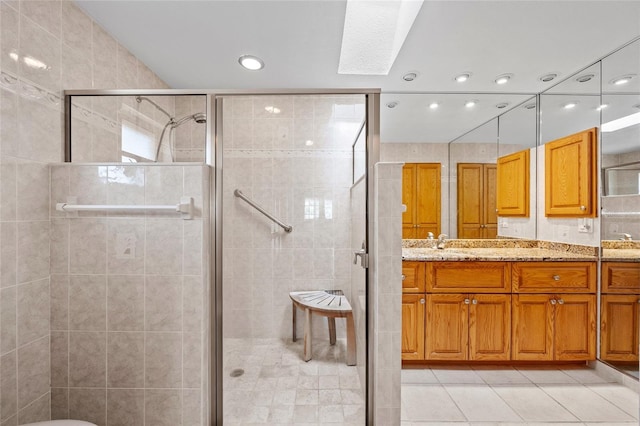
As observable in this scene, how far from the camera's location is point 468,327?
218 cm

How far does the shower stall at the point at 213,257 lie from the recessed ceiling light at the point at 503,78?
151 cm

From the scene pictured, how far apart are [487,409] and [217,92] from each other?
2.56 metres

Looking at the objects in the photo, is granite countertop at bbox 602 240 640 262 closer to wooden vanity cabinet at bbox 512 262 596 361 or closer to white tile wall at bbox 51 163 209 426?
wooden vanity cabinet at bbox 512 262 596 361

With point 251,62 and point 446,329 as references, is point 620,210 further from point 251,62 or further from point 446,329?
point 251,62

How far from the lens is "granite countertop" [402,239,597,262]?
7.27ft

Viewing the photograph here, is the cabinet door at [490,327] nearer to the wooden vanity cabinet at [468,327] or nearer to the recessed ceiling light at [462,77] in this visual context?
the wooden vanity cabinet at [468,327]

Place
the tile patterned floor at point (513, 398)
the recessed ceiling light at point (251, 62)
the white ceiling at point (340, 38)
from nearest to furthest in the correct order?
the white ceiling at point (340, 38)
the tile patterned floor at point (513, 398)
the recessed ceiling light at point (251, 62)

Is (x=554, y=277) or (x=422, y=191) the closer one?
(x=554, y=277)

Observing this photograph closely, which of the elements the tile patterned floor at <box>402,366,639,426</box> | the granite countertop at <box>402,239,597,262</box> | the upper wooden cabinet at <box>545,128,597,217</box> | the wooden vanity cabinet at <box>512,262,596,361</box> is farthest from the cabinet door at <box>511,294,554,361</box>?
the upper wooden cabinet at <box>545,128,597,217</box>

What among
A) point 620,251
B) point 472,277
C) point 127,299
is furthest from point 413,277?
point 127,299

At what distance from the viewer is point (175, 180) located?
1.40 meters

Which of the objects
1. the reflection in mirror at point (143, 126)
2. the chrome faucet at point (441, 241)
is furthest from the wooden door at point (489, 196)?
the reflection in mirror at point (143, 126)

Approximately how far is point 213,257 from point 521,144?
2863 millimetres

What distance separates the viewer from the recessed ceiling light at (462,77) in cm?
223
